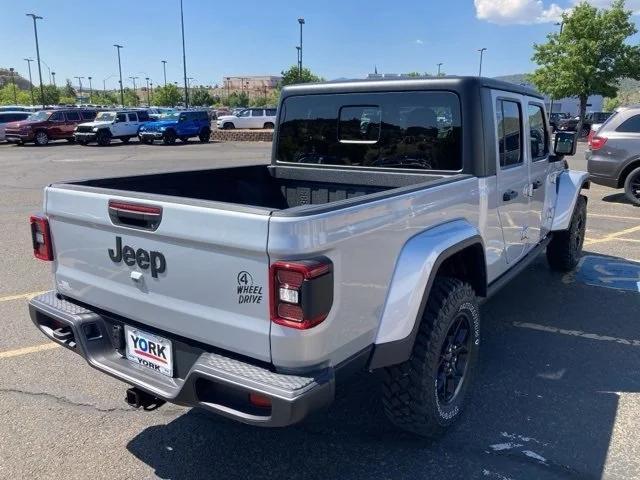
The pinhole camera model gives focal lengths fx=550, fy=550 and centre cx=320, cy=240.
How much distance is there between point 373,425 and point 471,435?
0.56 m

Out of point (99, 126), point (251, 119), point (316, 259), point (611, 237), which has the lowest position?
point (611, 237)

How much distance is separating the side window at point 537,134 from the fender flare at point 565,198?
591 mm

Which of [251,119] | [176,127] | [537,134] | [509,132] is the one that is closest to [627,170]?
[537,134]

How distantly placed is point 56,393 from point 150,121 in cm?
2898

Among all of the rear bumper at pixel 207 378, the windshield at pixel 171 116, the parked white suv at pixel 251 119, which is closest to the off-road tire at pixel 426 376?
the rear bumper at pixel 207 378

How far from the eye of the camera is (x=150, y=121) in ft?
100.0

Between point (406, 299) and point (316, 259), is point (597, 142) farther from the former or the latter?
point (316, 259)

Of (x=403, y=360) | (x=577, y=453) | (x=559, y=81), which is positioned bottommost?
(x=577, y=453)

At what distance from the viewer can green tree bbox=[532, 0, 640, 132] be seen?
31.1 metres

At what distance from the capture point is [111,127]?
29156mm

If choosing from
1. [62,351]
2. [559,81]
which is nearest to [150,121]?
[559,81]

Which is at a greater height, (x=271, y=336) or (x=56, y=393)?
(x=271, y=336)

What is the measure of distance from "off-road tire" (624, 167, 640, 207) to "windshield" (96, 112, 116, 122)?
26004mm

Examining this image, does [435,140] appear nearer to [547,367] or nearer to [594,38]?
[547,367]
